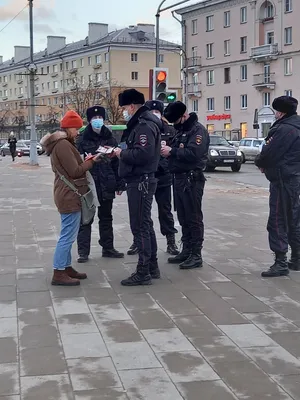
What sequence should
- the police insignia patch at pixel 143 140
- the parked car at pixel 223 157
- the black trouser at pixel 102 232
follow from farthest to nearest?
the parked car at pixel 223 157 → the black trouser at pixel 102 232 → the police insignia patch at pixel 143 140

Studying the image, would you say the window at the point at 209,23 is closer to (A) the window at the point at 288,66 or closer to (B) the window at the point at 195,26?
(B) the window at the point at 195,26

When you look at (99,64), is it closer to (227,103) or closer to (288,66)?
(227,103)

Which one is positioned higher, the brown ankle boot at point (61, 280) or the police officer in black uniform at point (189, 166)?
the police officer in black uniform at point (189, 166)

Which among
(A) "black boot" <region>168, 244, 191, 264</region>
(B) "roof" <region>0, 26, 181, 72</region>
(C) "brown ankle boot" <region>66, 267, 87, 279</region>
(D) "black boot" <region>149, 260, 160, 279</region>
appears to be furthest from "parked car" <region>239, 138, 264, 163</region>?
(B) "roof" <region>0, 26, 181, 72</region>

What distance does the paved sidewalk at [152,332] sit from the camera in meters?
3.86

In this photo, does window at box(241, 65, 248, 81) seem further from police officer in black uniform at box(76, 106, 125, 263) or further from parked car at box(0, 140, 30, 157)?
police officer in black uniform at box(76, 106, 125, 263)

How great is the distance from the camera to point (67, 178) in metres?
6.32

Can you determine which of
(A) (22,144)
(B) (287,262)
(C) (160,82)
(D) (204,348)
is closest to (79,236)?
(B) (287,262)

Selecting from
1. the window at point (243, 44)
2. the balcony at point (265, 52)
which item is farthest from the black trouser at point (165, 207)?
the window at point (243, 44)

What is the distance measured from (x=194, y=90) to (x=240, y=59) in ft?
25.3

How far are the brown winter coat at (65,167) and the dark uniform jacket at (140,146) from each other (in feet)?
1.41

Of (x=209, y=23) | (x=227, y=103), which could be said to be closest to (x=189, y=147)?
(x=227, y=103)

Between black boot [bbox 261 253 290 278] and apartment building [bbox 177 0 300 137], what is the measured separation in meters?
50.3

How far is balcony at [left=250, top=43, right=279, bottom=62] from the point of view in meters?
60.1
